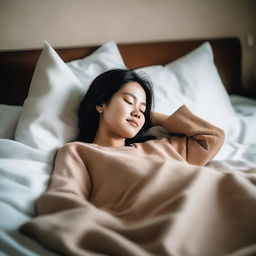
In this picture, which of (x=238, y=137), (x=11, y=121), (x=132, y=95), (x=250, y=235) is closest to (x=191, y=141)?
(x=132, y=95)

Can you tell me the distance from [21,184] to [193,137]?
0.73 m

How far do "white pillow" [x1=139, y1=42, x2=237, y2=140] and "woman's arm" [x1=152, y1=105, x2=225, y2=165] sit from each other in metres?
0.21

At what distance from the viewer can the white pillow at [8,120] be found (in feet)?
4.21

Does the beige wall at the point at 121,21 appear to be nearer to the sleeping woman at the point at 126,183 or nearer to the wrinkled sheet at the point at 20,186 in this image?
the sleeping woman at the point at 126,183

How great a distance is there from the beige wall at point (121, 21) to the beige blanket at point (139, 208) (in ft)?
2.95

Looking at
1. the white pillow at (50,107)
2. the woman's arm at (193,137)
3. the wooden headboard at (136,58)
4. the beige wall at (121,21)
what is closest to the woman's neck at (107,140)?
the white pillow at (50,107)

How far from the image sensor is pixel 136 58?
6.29ft

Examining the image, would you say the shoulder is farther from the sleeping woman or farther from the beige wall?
the beige wall

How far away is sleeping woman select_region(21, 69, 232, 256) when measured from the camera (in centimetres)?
75

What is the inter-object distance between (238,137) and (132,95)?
695 mm

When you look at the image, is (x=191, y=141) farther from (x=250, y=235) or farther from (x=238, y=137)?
(x=250, y=235)

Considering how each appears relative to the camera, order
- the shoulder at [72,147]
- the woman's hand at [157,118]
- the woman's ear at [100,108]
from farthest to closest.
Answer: the woman's hand at [157,118] → the woman's ear at [100,108] → the shoulder at [72,147]

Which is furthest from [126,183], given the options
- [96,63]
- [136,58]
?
[136,58]

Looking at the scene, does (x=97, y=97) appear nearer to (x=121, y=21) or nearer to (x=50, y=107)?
(x=50, y=107)
